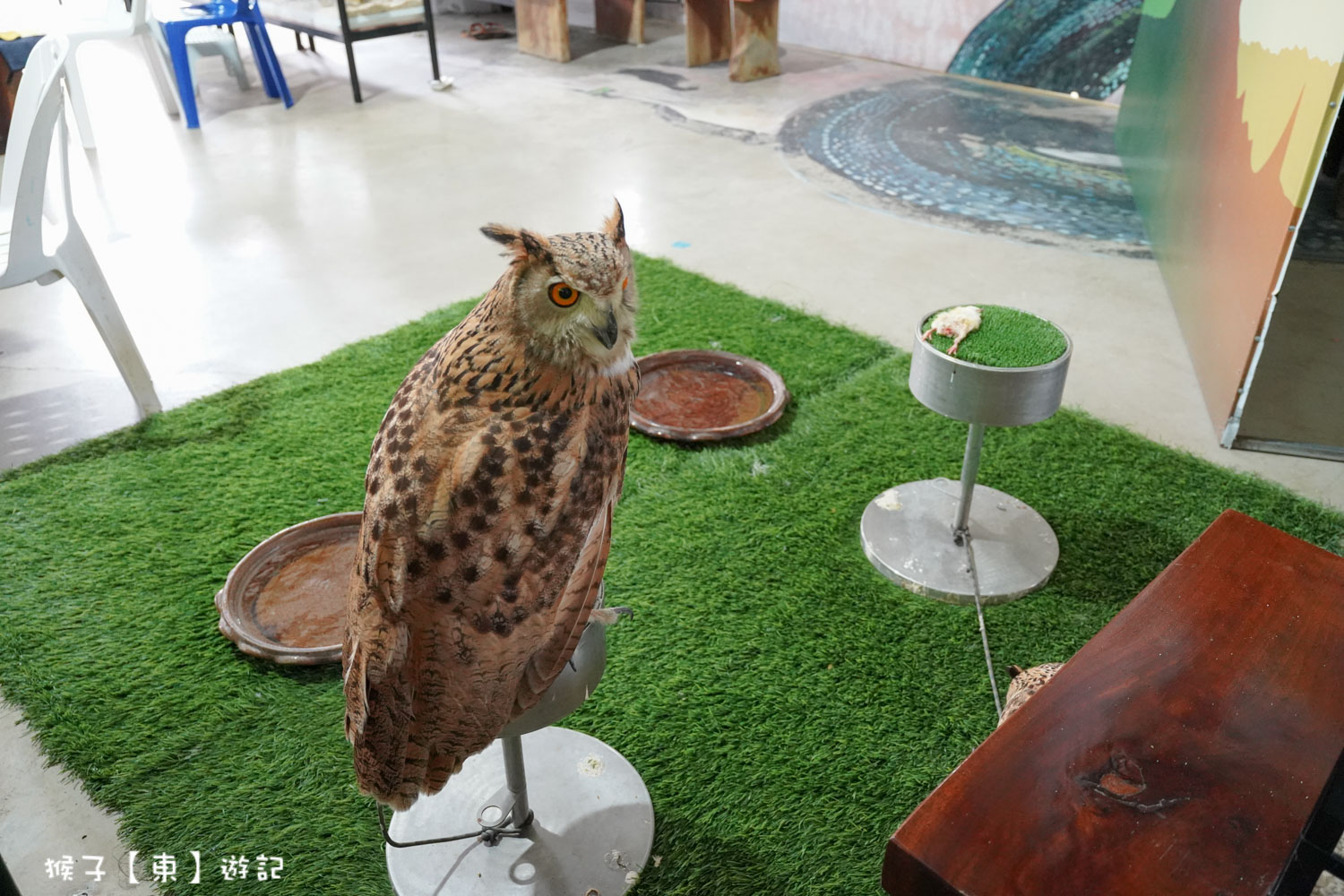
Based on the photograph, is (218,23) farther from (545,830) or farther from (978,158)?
(545,830)

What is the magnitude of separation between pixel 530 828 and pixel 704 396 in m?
1.64

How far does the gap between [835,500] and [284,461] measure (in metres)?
1.62

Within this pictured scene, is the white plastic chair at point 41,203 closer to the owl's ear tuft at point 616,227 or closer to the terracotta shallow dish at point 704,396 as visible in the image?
the terracotta shallow dish at point 704,396

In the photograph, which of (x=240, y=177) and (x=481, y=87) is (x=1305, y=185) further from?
(x=481, y=87)

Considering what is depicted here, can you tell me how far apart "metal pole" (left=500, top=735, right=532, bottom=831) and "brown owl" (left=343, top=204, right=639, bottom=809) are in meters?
0.36

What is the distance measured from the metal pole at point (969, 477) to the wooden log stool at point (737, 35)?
187 inches

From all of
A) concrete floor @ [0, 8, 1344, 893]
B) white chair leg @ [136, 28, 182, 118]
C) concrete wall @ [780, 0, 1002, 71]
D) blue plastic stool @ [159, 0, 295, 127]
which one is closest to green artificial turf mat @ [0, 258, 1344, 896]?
concrete floor @ [0, 8, 1344, 893]

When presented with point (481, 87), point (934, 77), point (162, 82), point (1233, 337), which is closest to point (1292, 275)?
point (1233, 337)

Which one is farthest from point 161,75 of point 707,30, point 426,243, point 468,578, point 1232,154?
point 468,578

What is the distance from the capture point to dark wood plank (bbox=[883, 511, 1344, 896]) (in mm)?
1169

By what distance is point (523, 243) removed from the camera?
119 cm

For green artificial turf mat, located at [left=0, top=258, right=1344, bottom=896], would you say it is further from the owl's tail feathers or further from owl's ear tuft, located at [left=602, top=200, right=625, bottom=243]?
owl's ear tuft, located at [left=602, top=200, right=625, bottom=243]

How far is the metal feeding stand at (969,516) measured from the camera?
7.17 ft

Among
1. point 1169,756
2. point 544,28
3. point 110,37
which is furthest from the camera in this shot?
point 544,28
